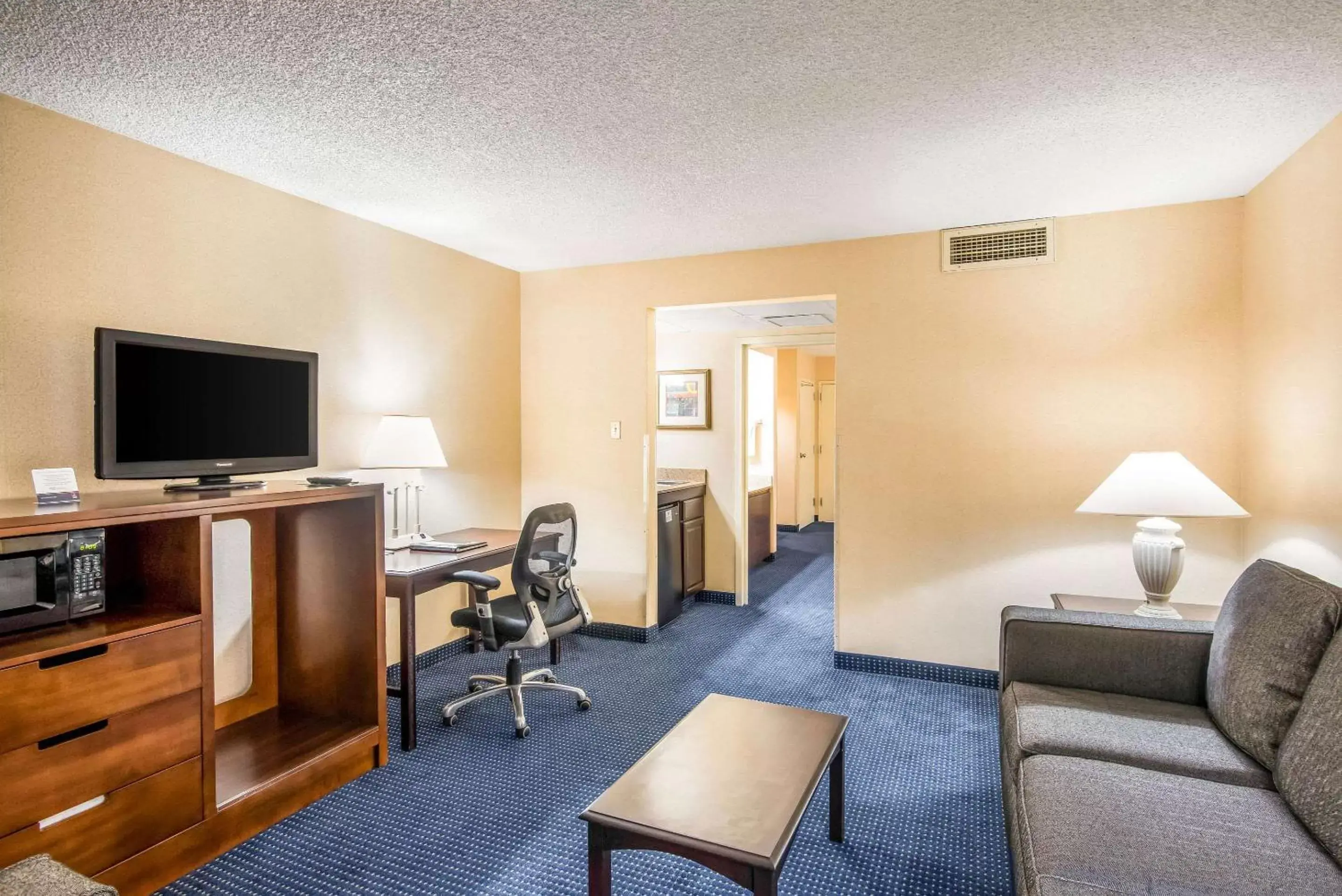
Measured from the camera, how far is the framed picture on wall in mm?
5492

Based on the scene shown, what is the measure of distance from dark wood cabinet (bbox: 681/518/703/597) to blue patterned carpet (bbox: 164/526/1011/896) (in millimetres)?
1098

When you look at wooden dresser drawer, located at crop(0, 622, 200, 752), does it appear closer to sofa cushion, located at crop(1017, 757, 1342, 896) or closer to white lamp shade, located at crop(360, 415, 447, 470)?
white lamp shade, located at crop(360, 415, 447, 470)

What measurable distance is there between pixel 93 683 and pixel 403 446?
62.2 inches

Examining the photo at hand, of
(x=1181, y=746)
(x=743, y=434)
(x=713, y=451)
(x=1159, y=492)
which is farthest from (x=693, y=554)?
(x=1181, y=746)

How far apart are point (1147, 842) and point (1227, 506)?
151cm

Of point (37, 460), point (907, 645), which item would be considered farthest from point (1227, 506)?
point (37, 460)

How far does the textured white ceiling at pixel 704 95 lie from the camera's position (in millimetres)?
1771

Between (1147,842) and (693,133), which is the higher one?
(693,133)

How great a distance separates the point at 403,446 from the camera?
3.27m

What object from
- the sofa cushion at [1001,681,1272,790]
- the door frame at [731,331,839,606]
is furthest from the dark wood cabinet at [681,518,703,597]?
the sofa cushion at [1001,681,1272,790]

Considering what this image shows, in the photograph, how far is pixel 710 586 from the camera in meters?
5.41

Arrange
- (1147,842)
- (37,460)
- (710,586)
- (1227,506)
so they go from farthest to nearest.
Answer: (710,586) → (1227,506) → (37,460) → (1147,842)

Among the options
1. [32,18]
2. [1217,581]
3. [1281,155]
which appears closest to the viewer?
[32,18]

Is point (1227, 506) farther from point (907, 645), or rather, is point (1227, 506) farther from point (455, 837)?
point (455, 837)
